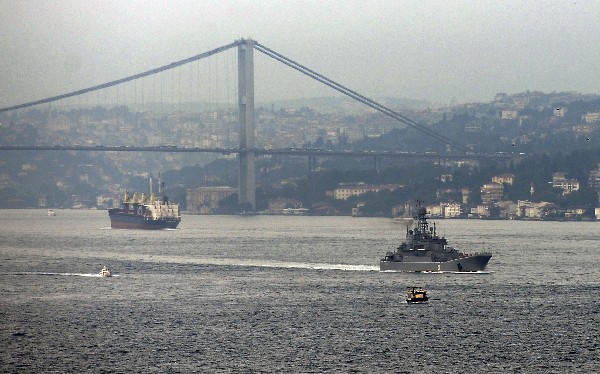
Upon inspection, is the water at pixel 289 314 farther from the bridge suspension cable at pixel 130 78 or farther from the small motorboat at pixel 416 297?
the bridge suspension cable at pixel 130 78

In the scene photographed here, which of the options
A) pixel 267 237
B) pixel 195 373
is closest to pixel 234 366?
pixel 195 373

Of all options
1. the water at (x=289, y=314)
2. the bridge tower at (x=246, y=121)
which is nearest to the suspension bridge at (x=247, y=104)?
the bridge tower at (x=246, y=121)

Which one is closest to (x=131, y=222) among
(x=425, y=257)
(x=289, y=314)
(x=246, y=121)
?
(x=246, y=121)

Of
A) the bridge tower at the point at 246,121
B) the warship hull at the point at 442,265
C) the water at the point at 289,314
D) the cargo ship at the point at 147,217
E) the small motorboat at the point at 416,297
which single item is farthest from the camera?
the bridge tower at the point at 246,121

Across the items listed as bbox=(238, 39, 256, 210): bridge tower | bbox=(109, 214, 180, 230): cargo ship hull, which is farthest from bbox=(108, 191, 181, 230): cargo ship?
bbox=(238, 39, 256, 210): bridge tower

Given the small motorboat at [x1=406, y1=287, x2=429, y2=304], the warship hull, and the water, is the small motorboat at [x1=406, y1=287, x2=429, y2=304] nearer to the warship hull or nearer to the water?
the water

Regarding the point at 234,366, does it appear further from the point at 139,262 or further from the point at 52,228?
the point at 52,228
